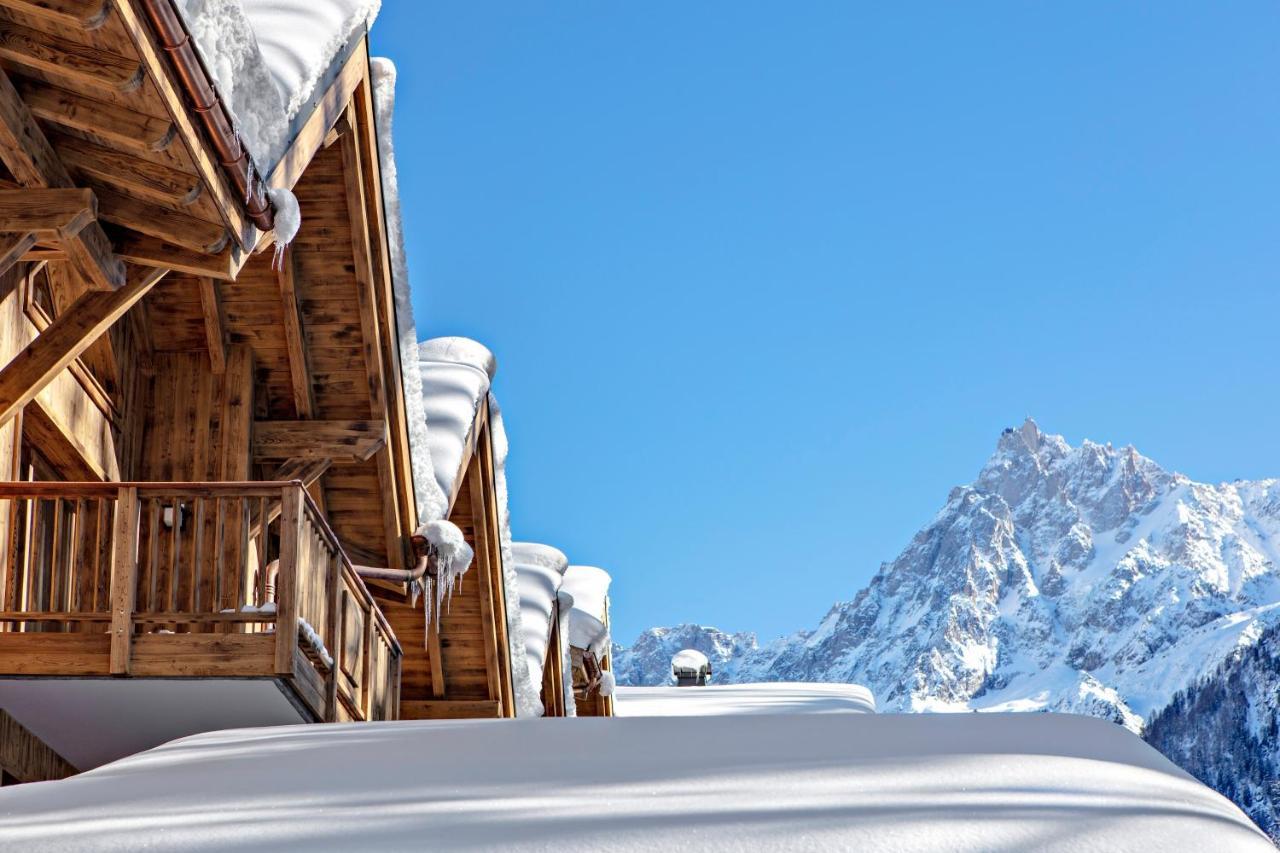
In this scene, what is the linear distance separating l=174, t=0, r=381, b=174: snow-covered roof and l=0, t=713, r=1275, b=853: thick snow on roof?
2.69 m

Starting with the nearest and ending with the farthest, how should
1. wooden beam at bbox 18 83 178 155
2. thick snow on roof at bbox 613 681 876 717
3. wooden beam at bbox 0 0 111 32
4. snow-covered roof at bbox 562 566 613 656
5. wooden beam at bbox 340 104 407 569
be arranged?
wooden beam at bbox 0 0 111 32 → wooden beam at bbox 18 83 178 155 → wooden beam at bbox 340 104 407 569 → snow-covered roof at bbox 562 566 613 656 → thick snow on roof at bbox 613 681 876 717

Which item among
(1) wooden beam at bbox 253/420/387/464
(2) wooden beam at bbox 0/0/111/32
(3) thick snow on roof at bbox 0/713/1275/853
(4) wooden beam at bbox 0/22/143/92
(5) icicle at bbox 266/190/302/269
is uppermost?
(1) wooden beam at bbox 253/420/387/464

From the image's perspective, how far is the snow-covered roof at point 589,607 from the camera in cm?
1842

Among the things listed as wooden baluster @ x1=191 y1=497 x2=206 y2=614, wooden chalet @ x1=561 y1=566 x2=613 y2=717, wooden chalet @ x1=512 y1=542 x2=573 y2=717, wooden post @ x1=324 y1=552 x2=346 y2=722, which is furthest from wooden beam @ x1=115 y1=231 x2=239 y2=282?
wooden chalet @ x1=561 y1=566 x2=613 y2=717

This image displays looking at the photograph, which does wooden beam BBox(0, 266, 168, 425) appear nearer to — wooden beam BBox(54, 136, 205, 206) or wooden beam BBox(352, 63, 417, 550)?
wooden beam BBox(54, 136, 205, 206)

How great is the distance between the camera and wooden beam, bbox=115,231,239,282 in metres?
7.66

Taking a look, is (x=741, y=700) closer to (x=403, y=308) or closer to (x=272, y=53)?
(x=403, y=308)

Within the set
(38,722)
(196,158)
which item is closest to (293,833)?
(196,158)

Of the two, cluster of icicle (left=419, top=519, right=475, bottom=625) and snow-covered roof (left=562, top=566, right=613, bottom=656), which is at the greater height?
snow-covered roof (left=562, top=566, right=613, bottom=656)

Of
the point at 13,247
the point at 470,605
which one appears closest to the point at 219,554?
the point at 13,247

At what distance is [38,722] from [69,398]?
5.76ft

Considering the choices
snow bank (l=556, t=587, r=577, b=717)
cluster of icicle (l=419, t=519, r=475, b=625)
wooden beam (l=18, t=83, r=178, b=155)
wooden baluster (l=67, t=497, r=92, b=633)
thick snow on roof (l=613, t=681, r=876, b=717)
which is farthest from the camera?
thick snow on roof (l=613, t=681, r=876, b=717)

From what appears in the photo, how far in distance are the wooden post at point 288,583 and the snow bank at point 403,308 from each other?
2.89 metres

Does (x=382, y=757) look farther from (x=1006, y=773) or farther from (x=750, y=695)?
(x=750, y=695)
